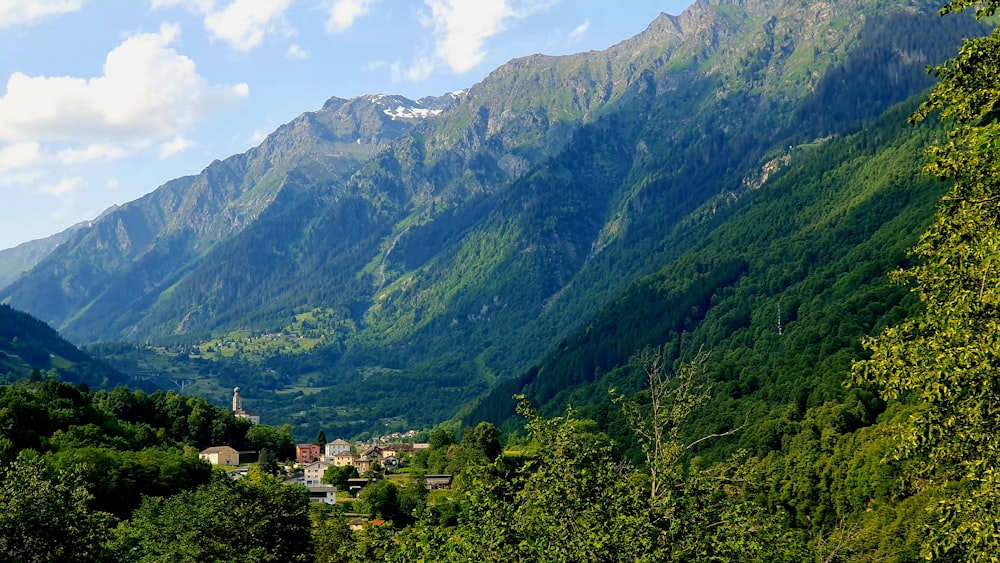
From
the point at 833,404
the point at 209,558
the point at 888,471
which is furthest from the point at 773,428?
the point at 209,558

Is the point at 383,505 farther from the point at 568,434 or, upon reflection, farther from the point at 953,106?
the point at 953,106

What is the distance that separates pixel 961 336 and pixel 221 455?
149059mm

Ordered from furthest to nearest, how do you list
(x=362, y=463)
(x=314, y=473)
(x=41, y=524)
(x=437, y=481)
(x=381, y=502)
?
(x=362, y=463)
(x=314, y=473)
(x=437, y=481)
(x=381, y=502)
(x=41, y=524)

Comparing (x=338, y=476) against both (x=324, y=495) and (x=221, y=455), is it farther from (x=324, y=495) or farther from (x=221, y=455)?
(x=221, y=455)

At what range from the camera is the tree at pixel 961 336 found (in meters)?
20.3

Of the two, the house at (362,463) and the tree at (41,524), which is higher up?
the house at (362,463)

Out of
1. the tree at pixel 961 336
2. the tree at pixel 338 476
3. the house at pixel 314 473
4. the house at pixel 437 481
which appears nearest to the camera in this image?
the tree at pixel 961 336

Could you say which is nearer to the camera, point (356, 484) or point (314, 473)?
point (356, 484)

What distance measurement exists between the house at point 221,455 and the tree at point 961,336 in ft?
473

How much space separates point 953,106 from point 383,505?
354 feet

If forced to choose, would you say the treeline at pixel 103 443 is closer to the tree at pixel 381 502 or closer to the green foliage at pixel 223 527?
the green foliage at pixel 223 527

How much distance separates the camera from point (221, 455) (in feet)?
506

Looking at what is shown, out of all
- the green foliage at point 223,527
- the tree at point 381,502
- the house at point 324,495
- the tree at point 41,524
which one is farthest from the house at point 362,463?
the tree at point 41,524

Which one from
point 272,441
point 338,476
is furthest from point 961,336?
point 272,441
